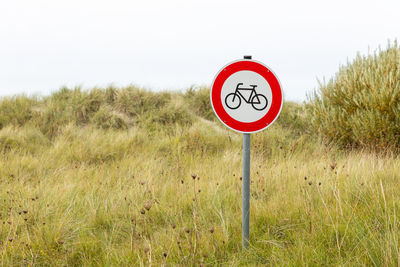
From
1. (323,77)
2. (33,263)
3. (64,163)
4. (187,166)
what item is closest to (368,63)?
(323,77)

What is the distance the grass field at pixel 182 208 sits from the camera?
10.8 feet

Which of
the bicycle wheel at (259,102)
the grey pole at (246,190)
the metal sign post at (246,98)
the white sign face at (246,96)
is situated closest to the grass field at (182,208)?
the grey pole at (246,190)

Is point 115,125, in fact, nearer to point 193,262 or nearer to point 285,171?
point 285,171

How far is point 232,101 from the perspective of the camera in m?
3.44

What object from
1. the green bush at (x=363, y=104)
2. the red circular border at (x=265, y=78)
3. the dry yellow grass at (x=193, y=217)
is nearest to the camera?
the dry yellow grass at (x=193, y=217)

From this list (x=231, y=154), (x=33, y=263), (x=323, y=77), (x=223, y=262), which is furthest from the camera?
(x=323, y=77)

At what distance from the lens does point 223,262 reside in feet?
10.4

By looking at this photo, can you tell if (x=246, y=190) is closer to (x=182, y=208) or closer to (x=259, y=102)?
(x=259, y=102)

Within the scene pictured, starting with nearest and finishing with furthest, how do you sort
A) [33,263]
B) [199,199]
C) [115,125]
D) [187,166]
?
[33,263]
[199,199]
[187,166]
[115,125]

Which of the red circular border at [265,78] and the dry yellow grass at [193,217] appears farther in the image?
the red circular border at [265,78]

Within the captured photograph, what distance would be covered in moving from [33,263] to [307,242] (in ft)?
9.08

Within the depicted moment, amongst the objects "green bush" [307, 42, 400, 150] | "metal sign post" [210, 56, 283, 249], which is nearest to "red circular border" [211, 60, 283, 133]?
"metal sign post" [210, 56, 283, 249]

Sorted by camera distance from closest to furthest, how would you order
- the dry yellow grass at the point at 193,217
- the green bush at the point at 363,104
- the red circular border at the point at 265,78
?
the dry yellow grass at the point at 193,217 → the red circular border at the point at 265,78 → the green bush at the point at 363,104

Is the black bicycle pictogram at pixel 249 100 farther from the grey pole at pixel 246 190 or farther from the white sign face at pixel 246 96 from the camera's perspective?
the grey pole at pixel 246 190
